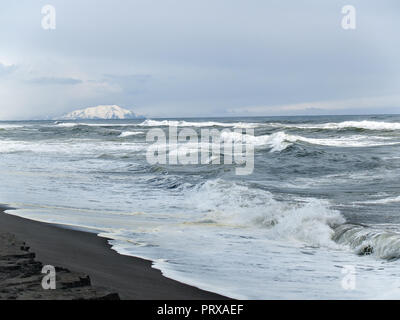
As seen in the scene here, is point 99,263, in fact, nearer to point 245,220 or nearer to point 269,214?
point 245,220

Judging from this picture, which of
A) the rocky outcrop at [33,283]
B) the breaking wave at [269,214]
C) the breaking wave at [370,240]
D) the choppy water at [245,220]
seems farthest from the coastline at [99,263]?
the breaking wave at [370,240]

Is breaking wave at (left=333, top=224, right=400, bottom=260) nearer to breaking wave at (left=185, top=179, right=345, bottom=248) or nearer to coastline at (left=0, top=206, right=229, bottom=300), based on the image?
breaking wave at (left=185, top=179, right=345, bottom=248)

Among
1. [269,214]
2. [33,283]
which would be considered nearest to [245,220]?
[269,214]

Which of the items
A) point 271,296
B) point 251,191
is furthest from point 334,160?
point 271,296

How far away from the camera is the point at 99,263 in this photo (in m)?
4.97

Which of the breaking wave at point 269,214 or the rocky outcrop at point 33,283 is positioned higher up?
the rocky outcrop at point 33,283

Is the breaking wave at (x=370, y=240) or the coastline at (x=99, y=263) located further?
the breaking wave at (x=370, y=240)

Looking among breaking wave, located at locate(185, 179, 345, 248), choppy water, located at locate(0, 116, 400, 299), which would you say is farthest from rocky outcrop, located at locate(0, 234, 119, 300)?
breaking wave, located at locate(185, 179, 345, 248)

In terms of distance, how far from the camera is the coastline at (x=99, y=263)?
4.07 m

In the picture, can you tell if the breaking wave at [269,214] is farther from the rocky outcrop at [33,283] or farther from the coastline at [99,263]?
the rocky outcrop at [33,283]

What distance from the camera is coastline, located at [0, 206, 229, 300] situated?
160 inches

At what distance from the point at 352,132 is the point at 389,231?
34.7m

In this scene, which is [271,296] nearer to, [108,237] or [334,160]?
[108,237]

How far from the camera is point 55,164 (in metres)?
18.0
